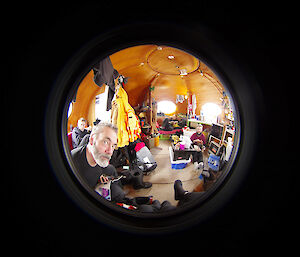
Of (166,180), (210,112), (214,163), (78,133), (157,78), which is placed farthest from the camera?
(157,78)

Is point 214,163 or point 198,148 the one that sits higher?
point 198,148

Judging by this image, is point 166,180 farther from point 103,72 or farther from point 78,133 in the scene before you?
point 103,72

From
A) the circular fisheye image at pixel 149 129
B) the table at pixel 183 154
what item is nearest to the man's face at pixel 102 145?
the circular fisheye image at pixel 149 129

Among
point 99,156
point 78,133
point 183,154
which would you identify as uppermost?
point 78,133

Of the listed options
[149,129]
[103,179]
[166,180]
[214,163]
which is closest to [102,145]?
[103,179]

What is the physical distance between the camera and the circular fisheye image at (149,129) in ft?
3.18

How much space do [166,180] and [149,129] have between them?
46.2 inches

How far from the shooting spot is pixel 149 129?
94.0 inches

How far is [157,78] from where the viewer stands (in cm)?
234

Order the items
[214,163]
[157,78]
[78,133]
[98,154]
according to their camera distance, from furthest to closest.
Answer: [157,78], [214,163], [78,133], [98,154]

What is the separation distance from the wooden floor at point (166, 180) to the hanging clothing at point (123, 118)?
65 cm

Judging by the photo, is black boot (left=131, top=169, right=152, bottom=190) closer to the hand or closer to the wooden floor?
the wooden floor

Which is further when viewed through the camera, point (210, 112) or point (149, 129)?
point (149, 129)

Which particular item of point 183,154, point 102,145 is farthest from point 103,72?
point 183,154
